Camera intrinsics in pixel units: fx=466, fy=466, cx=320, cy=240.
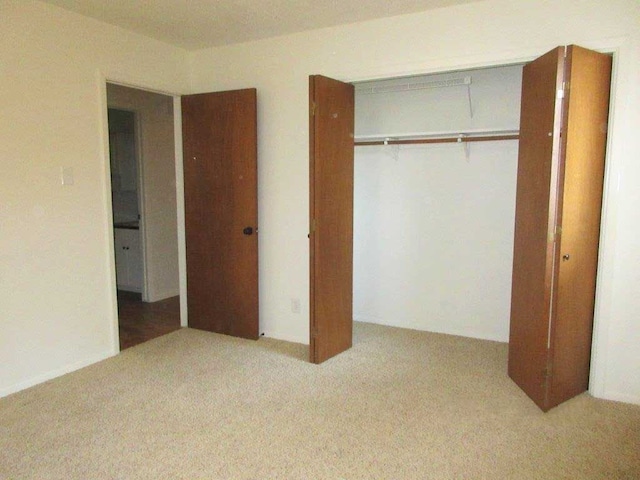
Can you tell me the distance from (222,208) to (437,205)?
6.10 ft

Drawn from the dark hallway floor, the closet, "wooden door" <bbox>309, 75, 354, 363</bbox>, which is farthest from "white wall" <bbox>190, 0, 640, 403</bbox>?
the dark hallway floor

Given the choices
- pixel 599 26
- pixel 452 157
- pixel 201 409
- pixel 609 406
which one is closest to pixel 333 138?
pixel 452 157

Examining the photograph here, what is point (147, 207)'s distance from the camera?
5.14 metres

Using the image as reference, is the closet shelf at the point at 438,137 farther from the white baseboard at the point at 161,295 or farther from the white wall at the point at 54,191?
the white baseboard at the point at 161,295

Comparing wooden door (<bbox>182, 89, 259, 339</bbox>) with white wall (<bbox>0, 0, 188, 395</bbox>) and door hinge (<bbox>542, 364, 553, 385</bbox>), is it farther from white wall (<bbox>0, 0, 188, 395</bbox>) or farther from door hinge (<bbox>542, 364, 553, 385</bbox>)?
door hinge (<bbox>542, 364, 553, 385</bbox>)

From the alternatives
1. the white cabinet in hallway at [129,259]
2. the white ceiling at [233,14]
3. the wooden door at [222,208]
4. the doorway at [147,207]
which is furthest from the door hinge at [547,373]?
the white cabinet in hallway at [129,259]

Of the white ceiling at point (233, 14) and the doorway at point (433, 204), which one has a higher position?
the white ceiling at point (233, 14)

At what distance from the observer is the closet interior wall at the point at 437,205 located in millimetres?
3807

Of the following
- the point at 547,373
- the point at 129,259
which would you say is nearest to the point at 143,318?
the point at 129,259

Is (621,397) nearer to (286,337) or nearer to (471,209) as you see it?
(471,209)

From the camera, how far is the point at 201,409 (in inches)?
108

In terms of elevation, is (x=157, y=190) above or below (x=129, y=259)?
above

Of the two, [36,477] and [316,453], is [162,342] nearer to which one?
[36,477]

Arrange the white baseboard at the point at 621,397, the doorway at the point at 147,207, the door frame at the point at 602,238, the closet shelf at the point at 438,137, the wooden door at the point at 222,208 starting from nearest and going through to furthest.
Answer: the door frame at the point at 602,238
the white baseboard at the point at 621,397
the closet shelf at the point at 438,137
the wooden door at the point at 222,208
the doorway at the point at 147,207
